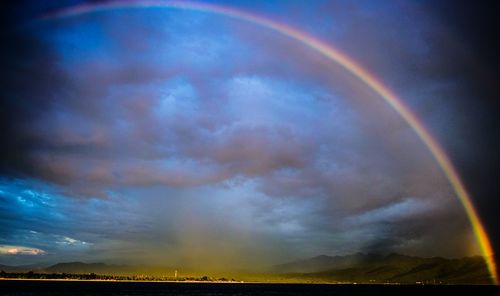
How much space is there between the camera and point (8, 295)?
142 metres

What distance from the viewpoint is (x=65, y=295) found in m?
161

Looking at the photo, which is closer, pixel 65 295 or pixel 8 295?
pixel 8 295

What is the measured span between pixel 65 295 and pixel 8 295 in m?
22.3
